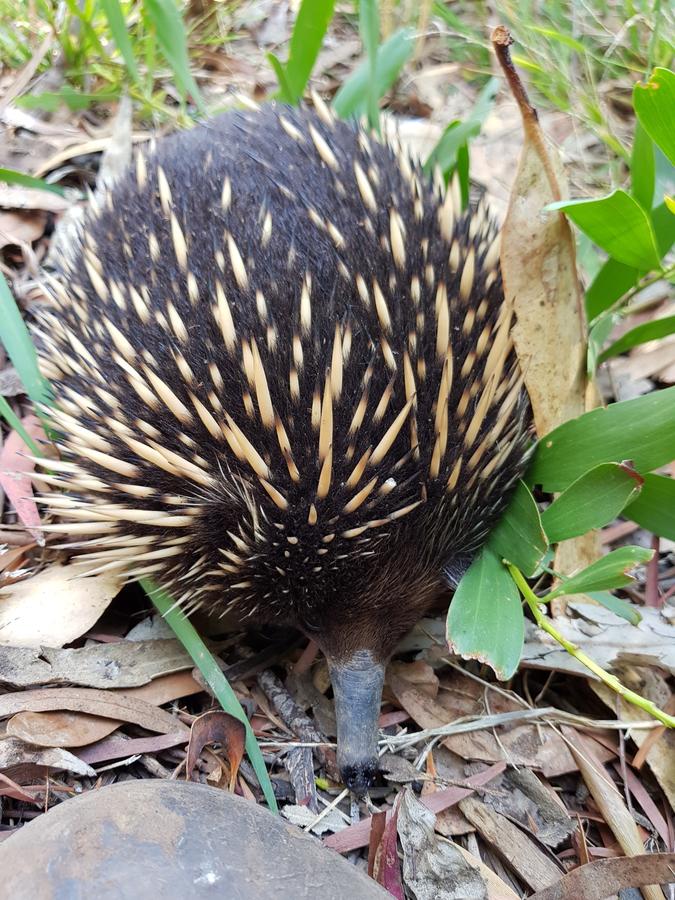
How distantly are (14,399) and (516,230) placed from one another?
1.39 m

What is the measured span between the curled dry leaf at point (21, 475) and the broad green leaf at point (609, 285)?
136 centimetres

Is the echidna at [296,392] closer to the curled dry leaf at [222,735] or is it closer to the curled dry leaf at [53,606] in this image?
the curled dry leaf at [53,606]

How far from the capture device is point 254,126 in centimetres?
186

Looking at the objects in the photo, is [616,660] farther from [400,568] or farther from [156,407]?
[156,407]

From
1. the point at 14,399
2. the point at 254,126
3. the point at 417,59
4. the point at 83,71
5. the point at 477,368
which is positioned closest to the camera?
the point at 477,368

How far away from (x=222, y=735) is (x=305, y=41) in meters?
1.91

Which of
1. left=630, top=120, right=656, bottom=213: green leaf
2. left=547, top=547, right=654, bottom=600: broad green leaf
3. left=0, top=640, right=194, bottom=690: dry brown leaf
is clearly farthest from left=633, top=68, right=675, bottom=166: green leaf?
left=0, top=640, right=194, bottom=690: dry brown leaf

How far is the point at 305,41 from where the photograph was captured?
2467mm

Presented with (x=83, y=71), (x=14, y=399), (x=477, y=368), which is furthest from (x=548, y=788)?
(x=83, y=71)

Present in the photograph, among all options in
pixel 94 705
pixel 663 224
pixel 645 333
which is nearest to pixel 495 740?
pixel 94 705

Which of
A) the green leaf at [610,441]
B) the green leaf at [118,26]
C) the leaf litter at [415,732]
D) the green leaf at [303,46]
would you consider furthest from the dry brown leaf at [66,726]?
the green leaf at [118,26]

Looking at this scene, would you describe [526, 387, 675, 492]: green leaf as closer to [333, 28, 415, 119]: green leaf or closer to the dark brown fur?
the dark brown fur

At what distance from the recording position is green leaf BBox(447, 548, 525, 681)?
1.55m

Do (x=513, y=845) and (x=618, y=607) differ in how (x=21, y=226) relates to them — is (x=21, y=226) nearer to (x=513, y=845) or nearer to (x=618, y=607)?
(x=618, y=607)
